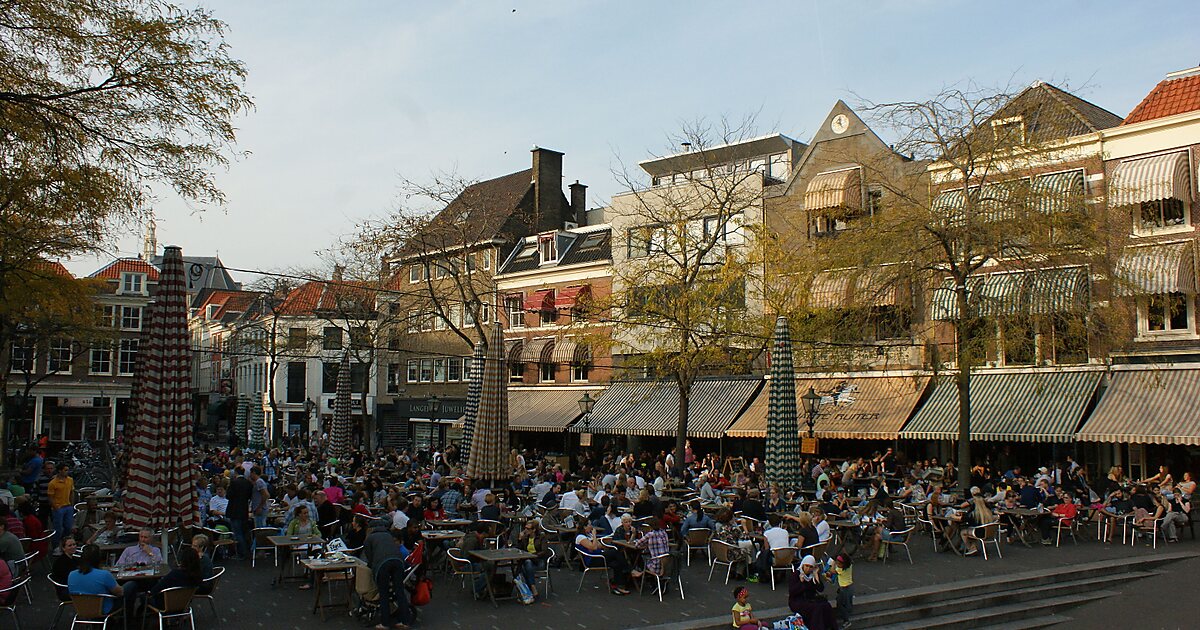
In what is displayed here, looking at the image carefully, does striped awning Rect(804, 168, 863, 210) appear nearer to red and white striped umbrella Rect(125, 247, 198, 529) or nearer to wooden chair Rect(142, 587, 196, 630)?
red and white striped umbrella Rect(125, 247, 198, 529)

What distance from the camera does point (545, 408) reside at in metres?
41.8

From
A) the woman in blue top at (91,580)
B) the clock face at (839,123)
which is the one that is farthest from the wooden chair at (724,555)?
the clock face at (839,123)

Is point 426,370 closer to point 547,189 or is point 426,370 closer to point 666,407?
point 547,189

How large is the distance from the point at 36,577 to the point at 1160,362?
2728 centimetres

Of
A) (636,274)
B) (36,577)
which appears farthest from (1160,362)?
(36,577)

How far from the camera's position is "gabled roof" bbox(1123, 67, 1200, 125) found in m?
27.2

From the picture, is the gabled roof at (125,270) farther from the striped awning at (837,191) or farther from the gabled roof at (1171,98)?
the gabled roof at (1171,98)

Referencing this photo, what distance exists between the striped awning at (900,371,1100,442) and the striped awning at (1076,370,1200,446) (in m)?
0.58

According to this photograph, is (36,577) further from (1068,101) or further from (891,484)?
(1068,101)

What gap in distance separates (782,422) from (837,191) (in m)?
13.9

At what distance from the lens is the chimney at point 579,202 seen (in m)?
52.7

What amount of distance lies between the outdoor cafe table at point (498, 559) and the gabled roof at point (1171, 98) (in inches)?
926

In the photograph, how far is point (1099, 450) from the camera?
2731cm

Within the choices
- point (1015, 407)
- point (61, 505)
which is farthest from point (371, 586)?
point (1015, 407)
